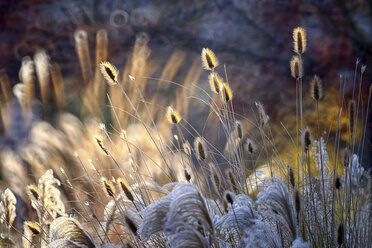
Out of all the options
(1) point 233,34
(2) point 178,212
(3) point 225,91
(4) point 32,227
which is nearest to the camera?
(2) point 178,212

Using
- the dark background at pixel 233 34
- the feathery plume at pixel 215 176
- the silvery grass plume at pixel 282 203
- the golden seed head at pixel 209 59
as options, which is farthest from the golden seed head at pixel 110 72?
the dark background at pixel 233 34

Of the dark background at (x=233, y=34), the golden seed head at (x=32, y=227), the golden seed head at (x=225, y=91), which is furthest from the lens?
the dark background at (x=233, y=34)

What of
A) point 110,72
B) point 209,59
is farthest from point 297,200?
point 110,72

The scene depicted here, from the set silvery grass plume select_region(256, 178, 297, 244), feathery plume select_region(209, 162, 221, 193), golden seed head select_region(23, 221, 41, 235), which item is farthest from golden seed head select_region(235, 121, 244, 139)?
golden seed head select_region(23, 221, 41, 235)

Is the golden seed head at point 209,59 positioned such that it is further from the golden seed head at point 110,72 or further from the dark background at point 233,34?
the dark background at point 233,34

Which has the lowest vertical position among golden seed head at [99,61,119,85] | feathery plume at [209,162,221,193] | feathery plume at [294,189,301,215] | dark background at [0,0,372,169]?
feathery plume at [294,189,301,215]

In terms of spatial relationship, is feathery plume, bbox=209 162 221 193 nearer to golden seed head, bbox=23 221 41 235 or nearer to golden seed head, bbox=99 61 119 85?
golden seed head, bbox=99 61 119 85

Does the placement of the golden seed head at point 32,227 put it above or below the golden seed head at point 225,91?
below

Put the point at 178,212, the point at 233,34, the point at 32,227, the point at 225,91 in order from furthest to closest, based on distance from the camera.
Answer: the point at 233,34
the point at 225,91
the point at 32,227
the point at 178,212

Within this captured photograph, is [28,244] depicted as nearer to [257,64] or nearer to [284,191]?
[284,191]

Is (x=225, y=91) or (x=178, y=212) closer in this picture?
(x=178, y=212)

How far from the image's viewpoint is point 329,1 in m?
5.24

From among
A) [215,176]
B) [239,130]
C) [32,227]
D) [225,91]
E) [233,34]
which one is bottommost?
[32,227]

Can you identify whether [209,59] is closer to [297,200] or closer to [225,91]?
[225,91]
